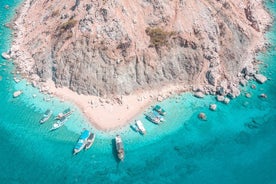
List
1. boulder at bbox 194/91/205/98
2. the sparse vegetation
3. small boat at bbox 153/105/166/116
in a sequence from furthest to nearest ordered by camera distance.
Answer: the sparse vegetation, boulder at bbox 194/91/205/98, small boat at bbox 153/105/166/116

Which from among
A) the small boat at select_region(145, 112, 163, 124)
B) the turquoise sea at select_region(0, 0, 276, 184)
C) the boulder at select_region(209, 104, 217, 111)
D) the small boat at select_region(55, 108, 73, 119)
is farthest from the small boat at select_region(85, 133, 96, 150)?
the boulder at select_region(209, 104, 217, 111)

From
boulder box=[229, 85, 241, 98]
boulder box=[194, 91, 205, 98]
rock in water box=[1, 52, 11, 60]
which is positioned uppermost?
rock in water box=[1, 52, 11, 60]

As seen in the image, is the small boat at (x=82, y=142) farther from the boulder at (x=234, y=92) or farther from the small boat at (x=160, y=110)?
the boulder at (x=234, y=92)

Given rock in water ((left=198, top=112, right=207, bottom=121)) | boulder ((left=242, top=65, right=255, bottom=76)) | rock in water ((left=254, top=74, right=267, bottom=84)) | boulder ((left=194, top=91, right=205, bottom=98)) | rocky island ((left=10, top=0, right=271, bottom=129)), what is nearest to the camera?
rock in water ((left=198, top=112, right=207, bottom=121))

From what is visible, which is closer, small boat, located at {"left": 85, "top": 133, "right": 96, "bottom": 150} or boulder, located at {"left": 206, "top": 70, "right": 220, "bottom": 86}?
small boat, located at {"left": 85, "top": 133, "right": 96, "bottom": 150}

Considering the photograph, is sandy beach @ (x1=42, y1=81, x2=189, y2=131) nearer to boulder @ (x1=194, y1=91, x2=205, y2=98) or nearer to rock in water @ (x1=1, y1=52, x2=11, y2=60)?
boulder @ (x1=194, y1=91, x2=205, y2=98)

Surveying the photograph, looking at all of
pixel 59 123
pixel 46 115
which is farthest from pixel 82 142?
pixel 46 115

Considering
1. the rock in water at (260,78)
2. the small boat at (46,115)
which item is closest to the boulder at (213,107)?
the rock in water at (260,78)
